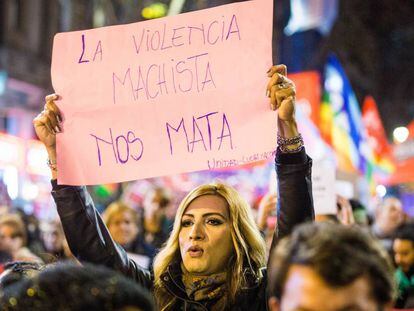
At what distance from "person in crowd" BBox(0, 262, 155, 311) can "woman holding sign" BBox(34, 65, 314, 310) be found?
100 cm

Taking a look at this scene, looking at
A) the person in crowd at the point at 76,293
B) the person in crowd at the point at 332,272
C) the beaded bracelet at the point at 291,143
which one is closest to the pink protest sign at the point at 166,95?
the beaded bracelet at the point at 291,143

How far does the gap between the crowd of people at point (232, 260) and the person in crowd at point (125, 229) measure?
1625mm

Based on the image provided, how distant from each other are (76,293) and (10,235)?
16.2ft

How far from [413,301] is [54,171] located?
2398mm

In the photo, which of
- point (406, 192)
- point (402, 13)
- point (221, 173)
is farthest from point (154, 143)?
point (402, 13)

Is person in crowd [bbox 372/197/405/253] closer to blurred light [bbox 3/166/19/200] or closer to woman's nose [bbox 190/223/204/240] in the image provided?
woman's nose [bbox 190/223/204/240]

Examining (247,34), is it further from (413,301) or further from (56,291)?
(413,301)

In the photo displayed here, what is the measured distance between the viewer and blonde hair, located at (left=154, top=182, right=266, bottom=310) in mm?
2686

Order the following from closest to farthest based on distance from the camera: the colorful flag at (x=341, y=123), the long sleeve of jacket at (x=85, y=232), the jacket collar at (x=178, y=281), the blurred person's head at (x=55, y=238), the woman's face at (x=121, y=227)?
the jacket collar at (x=178, y=281), the long sleeve of jacket at (x=85, y=232), the woman's face at (x=121, y=227), the blurred person's head at (x=55, y=238), the colorful flag at (x=341, y=123)

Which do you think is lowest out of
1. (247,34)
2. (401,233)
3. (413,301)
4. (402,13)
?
(413,301)

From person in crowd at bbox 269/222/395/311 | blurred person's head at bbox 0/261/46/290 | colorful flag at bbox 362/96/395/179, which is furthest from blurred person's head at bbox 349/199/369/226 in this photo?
colorful flag at bbox 362/96/395/179

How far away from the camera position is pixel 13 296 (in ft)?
5.16

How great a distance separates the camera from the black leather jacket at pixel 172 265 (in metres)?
2.46

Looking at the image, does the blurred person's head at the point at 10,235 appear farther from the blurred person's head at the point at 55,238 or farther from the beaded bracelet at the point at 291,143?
the beaded bracelet at the point at 291,143
